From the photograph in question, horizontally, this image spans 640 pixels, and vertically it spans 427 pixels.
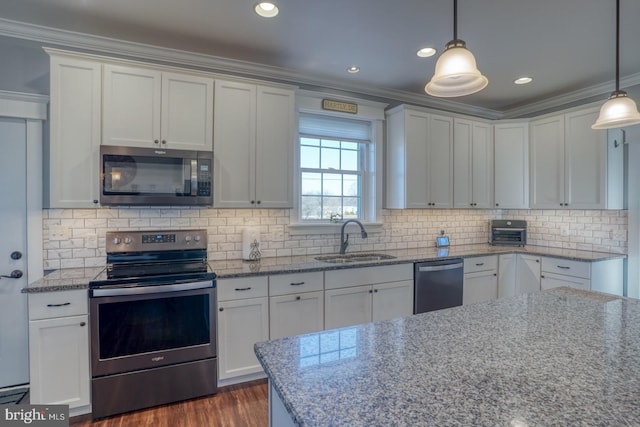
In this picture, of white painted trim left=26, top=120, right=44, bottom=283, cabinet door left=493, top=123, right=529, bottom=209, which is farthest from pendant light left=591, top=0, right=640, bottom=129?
white painted trim left=26, top=120, right=44, bottom=283

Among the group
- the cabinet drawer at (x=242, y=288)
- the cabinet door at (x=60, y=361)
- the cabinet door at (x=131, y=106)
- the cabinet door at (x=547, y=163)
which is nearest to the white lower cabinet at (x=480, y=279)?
the cabinet door at (x=547, y=163)

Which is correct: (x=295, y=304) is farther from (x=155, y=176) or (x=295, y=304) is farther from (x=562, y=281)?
(x=562, y=281)

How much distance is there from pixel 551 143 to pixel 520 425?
156 inches

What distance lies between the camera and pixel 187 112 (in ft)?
8.82

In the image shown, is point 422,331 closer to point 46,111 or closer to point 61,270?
point 61,270

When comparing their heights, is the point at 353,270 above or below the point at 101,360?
above

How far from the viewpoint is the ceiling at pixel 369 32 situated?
2.25 meters

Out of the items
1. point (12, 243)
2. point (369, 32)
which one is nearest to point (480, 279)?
point (369, 32)

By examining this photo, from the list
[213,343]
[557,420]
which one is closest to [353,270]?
[213,343]

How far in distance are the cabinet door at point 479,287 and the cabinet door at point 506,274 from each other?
0.07 m

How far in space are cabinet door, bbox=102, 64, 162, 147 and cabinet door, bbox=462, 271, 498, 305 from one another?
3214 millimetres

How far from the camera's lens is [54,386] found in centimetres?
214

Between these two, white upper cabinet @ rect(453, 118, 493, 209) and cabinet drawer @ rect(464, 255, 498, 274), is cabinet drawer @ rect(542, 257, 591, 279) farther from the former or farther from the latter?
white upper cabinet @ rect(453, 118, 493, 209)

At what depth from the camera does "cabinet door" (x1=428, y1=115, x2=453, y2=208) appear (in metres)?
3.76
